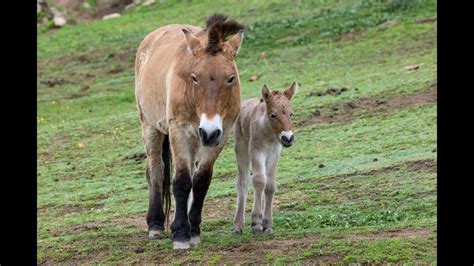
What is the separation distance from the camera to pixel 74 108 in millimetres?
22500

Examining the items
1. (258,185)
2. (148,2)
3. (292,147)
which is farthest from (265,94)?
(148,2)

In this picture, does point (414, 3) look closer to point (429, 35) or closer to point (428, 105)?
point (429, 35)

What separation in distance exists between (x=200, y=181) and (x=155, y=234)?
1057 millimetres

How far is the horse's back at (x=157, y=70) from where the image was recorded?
9.93 meters

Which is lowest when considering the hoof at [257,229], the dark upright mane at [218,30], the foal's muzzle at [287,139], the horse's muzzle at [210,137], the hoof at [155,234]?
the hoof at [155,234]

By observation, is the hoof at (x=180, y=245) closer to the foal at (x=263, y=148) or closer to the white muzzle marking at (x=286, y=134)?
the foal at (x=263, y=148)

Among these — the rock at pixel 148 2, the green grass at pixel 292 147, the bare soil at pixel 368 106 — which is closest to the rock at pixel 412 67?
the green grass at pixel 292 147

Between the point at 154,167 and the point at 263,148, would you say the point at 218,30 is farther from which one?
the point at 154,167

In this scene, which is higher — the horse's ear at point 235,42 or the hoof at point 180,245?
the horse's ear at point 235,42

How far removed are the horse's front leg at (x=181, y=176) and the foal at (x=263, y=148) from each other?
0.92 meters

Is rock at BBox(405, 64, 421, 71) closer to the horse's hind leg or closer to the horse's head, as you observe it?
the horse's hind leg

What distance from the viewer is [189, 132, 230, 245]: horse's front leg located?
9172 mm

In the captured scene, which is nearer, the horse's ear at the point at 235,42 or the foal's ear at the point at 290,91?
the horse's ear at the point at 235,42
